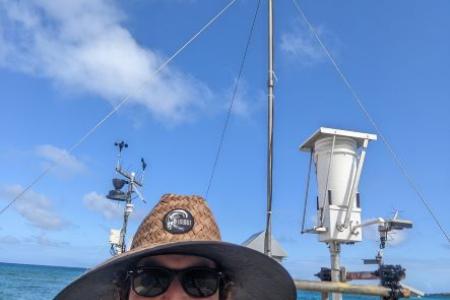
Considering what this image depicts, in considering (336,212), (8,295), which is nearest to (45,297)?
(8,295)

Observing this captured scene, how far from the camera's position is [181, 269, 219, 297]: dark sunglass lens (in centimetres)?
246

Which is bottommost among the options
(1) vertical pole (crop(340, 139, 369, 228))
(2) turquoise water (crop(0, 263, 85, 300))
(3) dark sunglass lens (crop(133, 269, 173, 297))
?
(2) turquoise water (crop(0, 263, 85, 300))

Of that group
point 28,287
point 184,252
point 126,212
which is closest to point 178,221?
point 184,252

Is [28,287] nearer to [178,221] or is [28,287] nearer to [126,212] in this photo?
[126,212]

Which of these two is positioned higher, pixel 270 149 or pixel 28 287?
pixel 270 149

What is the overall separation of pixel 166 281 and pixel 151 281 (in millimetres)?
84

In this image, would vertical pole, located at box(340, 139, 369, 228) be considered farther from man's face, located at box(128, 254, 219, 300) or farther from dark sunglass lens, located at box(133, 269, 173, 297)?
dark sunglass lens, located at box(133, 269, 173, 297)

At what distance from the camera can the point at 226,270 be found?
2.73 metres

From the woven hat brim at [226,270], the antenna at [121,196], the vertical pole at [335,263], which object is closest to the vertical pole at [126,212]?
the antenna at [121,196]

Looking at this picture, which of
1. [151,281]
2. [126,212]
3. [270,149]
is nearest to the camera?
[151,281]

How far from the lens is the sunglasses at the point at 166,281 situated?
7.97 ft

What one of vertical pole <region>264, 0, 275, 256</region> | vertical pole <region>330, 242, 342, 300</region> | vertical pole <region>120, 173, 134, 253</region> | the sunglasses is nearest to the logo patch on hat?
the sunglasses

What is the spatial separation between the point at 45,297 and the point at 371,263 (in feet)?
243

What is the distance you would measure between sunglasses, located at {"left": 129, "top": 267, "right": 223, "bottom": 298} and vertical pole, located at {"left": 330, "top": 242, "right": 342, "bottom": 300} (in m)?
4.70
